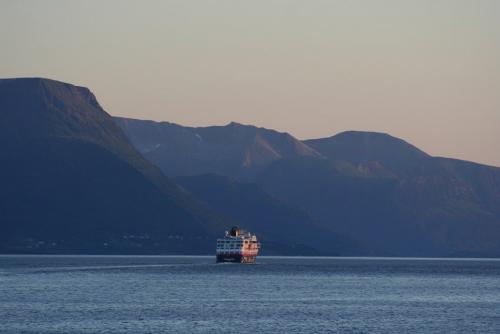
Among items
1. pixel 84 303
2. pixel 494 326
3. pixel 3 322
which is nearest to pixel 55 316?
pixel 3 322

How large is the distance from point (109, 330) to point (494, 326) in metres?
47.6

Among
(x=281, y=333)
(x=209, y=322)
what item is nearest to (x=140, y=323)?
(x=209, y=322)

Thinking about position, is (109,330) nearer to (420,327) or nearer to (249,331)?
(249,331)

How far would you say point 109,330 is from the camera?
14988cm

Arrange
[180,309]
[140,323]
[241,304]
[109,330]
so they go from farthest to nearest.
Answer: [241,304] < [180,309] < [140,323] < [109,330]

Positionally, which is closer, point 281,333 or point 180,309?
point 281,333

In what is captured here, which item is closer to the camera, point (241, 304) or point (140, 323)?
point (140, 323)

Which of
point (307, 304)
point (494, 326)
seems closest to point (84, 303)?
point (307, 304)

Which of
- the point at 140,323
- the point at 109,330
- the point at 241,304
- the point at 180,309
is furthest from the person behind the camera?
the point at 241,304

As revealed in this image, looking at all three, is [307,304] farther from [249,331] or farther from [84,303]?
[249,331]

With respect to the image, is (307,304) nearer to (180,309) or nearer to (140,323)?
(180,309)

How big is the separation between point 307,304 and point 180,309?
23.9 metres

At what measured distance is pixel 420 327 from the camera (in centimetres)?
15975

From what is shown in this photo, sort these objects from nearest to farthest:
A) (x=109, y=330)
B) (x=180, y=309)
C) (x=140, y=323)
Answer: (x=109, y=330)
(x=140, y=323)
(x=180, y=309)
